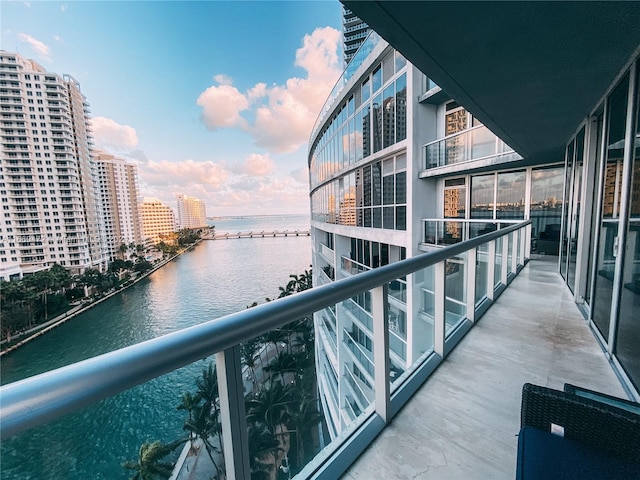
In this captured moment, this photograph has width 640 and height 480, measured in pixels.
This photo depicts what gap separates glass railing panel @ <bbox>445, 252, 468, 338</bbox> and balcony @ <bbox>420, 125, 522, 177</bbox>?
541 centimetres

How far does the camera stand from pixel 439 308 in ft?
8.89

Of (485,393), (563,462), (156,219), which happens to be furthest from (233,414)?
(156,219)

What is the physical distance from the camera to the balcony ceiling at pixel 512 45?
1.44m

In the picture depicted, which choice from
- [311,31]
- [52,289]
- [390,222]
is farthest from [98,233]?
[390,222]

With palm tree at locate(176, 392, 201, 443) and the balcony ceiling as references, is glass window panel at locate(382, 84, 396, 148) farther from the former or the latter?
palm tree at locate(176, 392, 201, 443)

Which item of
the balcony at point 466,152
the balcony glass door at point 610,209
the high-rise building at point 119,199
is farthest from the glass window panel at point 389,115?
the high-rise building at point 119,199

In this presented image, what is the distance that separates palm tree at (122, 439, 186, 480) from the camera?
31.6 inches

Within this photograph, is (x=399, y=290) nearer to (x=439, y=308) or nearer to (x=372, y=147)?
(x=439, y=308)

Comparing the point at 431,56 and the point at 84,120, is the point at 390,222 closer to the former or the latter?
the point at 431,56

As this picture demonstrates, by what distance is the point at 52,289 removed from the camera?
3875 centimetres

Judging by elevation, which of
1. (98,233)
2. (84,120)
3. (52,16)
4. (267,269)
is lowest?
(267,269)

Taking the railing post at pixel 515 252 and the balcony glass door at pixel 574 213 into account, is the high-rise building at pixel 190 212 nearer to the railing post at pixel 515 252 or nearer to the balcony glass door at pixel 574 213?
the railing post at pixel 515 252

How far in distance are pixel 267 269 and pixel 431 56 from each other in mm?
62496

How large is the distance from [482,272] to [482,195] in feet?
22.2
